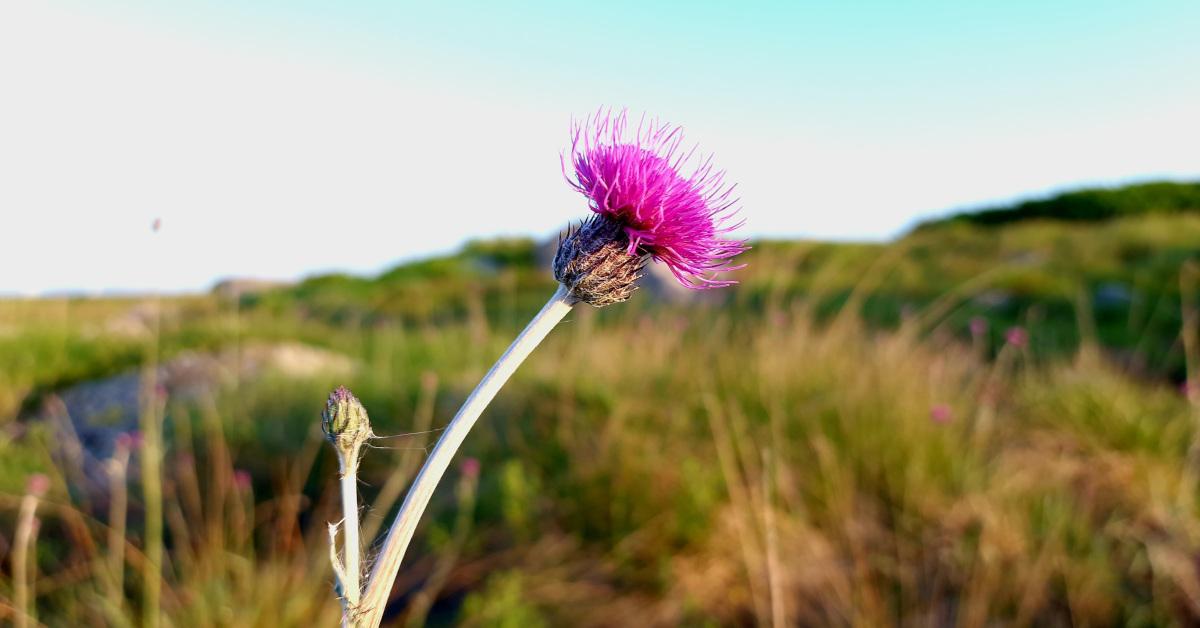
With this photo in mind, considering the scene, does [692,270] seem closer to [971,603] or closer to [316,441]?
[971,603]

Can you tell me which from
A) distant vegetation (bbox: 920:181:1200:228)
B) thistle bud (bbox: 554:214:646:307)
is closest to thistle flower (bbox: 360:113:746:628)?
thistle bud (bbox: 554:214:646:307)

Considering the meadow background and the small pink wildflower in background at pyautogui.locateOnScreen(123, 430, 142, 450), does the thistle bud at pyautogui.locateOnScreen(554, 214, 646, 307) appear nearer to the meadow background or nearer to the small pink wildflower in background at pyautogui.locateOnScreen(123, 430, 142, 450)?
the meadow background

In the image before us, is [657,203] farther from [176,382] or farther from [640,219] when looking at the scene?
[176,382]

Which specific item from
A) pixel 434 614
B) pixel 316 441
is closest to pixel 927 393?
pixel 434 614

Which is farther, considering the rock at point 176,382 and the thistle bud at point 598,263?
the rock at point 176,382

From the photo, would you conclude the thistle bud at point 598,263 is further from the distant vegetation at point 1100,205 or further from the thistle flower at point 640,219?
the distant vegetation at point 1100,205

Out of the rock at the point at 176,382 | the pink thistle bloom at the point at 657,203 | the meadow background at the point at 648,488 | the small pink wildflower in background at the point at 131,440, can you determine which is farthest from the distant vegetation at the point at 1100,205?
the pink thistle bloom at the point at 657,203

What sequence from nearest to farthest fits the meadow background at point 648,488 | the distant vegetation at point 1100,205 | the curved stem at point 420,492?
the curved stem at point 420,492 < the meadow background at point 648,488 < the distant vegetation at point 1100,205
